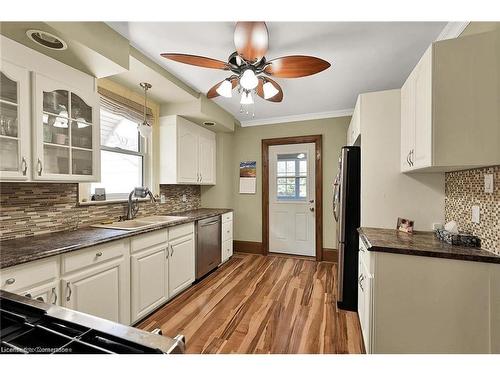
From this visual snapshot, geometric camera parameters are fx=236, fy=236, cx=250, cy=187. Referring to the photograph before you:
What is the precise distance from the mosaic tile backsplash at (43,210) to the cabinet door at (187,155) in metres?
0.87

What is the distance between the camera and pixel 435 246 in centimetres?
155

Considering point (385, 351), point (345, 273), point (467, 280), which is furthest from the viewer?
point (345, 273)

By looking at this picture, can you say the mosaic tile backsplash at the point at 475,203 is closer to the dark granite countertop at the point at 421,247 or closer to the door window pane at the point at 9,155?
the dark granite countertop at the point at 421,247

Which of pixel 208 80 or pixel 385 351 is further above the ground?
pixel 208 80

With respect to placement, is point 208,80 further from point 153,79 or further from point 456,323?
point 456,323

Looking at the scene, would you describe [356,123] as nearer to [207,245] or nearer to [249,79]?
[249,79]

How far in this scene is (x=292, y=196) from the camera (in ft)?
13.2

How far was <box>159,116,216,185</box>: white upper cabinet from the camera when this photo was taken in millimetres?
3062

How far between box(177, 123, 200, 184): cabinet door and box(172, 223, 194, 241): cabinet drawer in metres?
0.67

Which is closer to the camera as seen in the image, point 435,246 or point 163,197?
point 435,246

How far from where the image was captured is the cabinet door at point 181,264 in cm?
246

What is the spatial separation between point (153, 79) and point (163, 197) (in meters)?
1.50

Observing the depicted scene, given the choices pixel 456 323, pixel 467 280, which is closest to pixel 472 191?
pixel 467 280

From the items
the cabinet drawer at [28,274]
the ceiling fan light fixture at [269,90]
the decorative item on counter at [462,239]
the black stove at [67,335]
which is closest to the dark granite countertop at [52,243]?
the cabinet drawer at [28,274]
